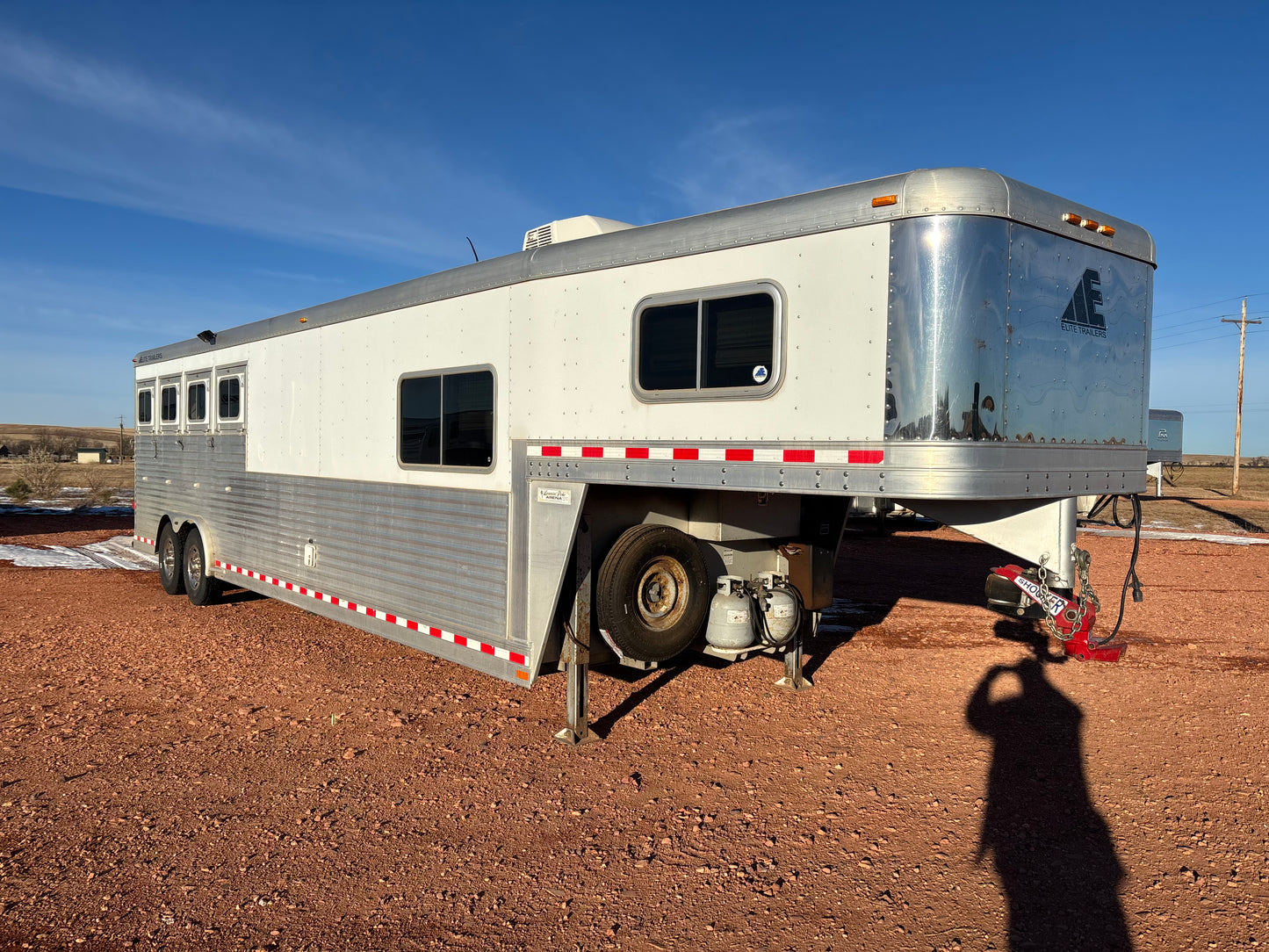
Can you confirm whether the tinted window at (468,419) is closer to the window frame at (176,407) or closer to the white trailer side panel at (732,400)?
the white trailer side panel at (732,400)

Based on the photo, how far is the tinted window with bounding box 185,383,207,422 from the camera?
9.41 metres

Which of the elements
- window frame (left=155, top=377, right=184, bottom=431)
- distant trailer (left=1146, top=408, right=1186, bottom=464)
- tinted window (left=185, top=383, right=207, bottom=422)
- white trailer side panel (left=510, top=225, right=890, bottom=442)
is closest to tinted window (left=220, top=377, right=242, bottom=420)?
tinted window (left=185, top=383, right=207, bottom=422)

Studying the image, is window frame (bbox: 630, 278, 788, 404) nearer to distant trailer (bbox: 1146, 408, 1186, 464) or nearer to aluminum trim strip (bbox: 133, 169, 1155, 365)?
aluminum trim strip (bbox: 133, 169, 1155, 365)

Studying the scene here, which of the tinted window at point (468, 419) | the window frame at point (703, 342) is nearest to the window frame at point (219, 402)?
the tinted window at point (468, 419)

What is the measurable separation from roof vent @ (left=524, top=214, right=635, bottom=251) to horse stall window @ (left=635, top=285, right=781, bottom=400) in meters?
1.20

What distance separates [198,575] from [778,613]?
22.7 ft

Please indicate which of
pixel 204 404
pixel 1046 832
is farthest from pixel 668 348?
pixel 204 404

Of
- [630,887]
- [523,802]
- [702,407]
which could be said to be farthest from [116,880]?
[702,407]

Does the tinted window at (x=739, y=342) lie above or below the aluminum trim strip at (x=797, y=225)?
below

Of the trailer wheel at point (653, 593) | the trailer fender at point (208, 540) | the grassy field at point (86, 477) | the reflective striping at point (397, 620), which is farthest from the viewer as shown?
the grassy field at point (86, 477)

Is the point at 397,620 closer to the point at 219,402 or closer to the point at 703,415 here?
the point at 703,415

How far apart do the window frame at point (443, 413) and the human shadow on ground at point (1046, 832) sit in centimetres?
366

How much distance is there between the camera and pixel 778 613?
5906 mm

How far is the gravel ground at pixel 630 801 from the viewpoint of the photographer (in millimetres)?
3604
